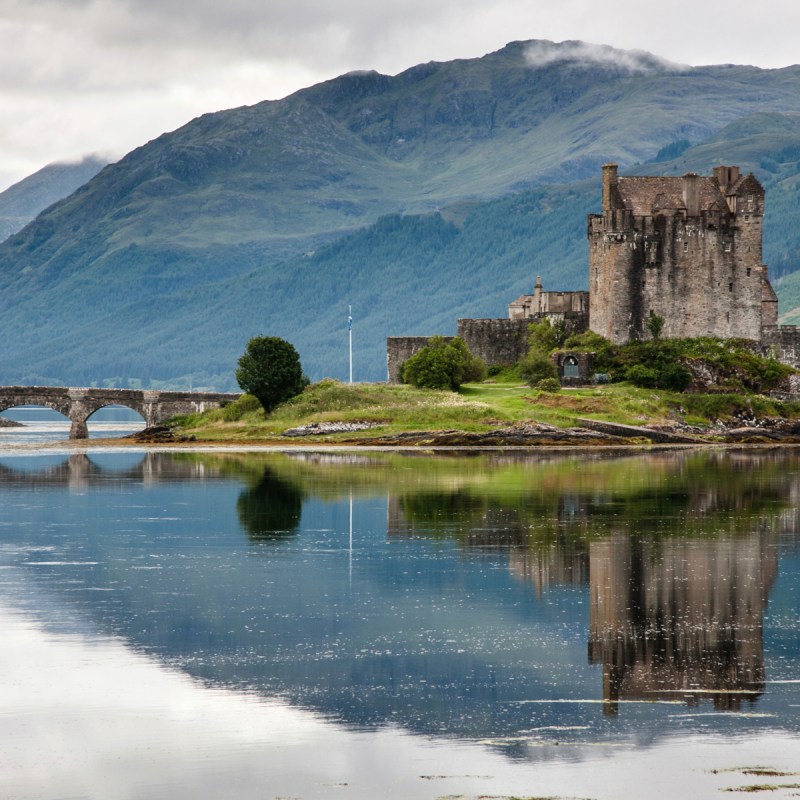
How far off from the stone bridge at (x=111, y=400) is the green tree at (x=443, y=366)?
16254 millimetres

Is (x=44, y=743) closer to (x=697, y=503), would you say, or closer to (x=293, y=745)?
(x=293, y=745)

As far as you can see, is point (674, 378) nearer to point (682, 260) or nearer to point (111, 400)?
point (682, 260)

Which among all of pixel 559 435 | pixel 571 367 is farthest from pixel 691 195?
pixel 559 435

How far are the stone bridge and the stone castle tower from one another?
28.8 metres

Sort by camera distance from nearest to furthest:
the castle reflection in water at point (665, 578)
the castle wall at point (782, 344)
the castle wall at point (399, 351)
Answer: the castle reflection in water at point (665, 578), the castle wall at point (782, 344), the castle wall at point (399, 351)

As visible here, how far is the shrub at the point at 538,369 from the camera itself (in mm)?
98812

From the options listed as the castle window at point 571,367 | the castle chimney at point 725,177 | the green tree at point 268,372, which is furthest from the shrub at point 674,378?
the green tree at point 268,372

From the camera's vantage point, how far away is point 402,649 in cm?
2988

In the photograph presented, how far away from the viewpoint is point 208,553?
43.8 metres

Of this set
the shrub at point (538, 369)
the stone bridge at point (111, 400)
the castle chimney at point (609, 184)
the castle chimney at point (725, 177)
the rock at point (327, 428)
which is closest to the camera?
the rock at point (327, 428)

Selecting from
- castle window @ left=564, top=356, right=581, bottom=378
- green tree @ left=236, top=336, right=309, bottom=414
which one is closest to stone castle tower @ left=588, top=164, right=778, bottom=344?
castle window @ left=564, top=356, right=581, bottom=378

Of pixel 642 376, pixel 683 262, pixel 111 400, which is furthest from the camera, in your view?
pixel 111 400

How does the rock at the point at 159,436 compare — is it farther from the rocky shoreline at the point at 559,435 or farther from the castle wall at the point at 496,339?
the castle wall at the point at 496,339

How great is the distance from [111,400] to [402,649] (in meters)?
91.3
